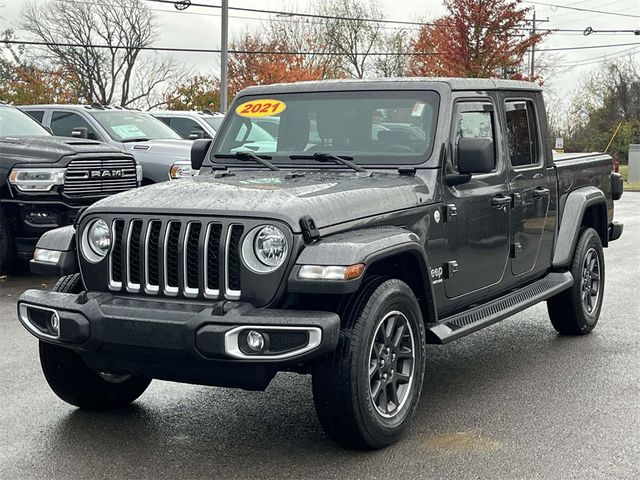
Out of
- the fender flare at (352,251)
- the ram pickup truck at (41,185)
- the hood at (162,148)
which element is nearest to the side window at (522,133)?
the fender flare at (352,251)

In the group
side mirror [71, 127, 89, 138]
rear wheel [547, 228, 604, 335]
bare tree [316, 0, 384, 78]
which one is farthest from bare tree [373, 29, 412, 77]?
rear wheel [547, 228, 604, 335]

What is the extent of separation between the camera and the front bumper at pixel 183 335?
4.20 meters

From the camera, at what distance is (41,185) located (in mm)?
10016

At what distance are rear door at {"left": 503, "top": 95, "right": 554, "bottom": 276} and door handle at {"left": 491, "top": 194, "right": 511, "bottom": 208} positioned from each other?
122 mm

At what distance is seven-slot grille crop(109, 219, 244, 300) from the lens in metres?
4.44

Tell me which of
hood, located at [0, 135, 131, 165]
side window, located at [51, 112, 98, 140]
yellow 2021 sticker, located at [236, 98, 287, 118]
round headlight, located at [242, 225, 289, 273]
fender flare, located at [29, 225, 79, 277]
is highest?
yellow 2021 sticker, located at [236, 98, 287, 118]

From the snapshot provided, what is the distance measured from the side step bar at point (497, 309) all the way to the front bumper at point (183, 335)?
1195 millimetres

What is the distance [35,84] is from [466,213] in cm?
3627

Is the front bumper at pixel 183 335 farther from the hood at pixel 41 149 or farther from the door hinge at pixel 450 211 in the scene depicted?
the hood at pixel 41 149

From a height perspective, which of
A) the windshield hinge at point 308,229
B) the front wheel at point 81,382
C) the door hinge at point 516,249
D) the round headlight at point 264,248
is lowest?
the front wheel at point 81,382

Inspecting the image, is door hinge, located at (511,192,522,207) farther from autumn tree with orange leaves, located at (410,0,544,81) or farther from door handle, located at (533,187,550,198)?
autumn tree with orange leaves, located at (410,0,544,81)

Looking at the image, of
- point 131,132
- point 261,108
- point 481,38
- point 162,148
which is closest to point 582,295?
point 261,108

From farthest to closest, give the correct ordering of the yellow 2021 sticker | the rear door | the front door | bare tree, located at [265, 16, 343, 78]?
bare tree, located at [265, 16, 343, 78]
the rear door
the yellow 2021 sticker
the front door

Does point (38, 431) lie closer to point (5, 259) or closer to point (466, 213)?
point (466, 213)
